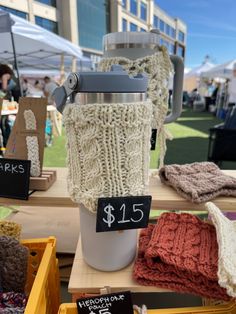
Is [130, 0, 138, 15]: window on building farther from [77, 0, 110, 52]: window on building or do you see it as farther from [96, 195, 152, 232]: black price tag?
[96, 195, 152, 232]: black price tag

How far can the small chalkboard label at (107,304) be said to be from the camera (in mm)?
458

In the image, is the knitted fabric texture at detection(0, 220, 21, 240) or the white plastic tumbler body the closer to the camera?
the white plastic tumbler body

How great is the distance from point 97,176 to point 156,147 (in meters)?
0.36

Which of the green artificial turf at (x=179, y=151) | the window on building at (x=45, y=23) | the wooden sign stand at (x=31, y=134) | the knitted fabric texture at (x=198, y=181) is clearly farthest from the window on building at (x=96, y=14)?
the green artificial turf at (x=179, y=151)

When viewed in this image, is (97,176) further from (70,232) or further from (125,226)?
(70,232)

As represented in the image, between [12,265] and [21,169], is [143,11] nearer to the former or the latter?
[21,169]

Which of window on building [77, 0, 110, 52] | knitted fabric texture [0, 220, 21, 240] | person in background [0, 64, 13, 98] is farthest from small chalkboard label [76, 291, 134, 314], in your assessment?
person in background [0, 64, 13, 98]

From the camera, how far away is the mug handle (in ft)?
2.35

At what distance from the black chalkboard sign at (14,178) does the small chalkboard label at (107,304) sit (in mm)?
275

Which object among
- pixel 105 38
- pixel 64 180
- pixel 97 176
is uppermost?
pixel 105 38

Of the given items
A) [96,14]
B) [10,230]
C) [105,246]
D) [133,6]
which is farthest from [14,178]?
[96,14]

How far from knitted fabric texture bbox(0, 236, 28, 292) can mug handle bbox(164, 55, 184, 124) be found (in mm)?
502

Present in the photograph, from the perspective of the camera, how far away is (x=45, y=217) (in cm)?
105

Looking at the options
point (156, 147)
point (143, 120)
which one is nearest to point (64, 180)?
point (156, 147)
